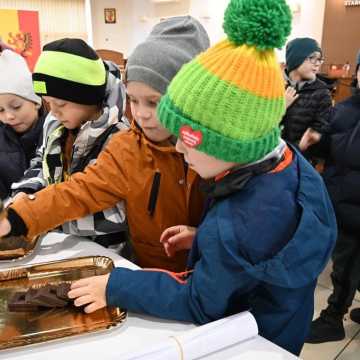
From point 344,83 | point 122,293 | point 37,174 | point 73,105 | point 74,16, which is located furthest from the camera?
point 74,16

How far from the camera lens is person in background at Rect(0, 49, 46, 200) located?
56.7 inches

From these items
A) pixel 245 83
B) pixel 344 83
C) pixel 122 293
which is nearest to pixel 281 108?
pixel 245 83

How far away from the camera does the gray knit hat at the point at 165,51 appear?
0.92m

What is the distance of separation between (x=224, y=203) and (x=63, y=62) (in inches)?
25.9

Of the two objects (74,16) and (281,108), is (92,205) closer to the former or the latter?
(281,108)

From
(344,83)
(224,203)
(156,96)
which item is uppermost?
(156,96)

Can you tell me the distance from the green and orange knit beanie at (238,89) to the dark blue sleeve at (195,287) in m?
0.15

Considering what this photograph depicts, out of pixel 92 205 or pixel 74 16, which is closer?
pixel 92 205

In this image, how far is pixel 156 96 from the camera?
93 centimetres

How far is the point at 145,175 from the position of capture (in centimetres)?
101

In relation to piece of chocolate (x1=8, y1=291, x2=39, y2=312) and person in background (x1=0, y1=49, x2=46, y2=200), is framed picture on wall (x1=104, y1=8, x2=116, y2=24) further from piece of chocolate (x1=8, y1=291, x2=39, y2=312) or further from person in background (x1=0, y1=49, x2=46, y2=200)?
piece of chocolate (x1=8, y1=291, x2=39, y2=312)

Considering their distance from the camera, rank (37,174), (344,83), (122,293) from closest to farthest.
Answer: (122,293) → (37,174) → (344,83)

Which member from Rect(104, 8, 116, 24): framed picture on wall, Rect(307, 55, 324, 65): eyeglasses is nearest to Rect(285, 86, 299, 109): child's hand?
Rect(307, 55, 324, 65): eyeglasses

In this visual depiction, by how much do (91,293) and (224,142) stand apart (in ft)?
1.22
